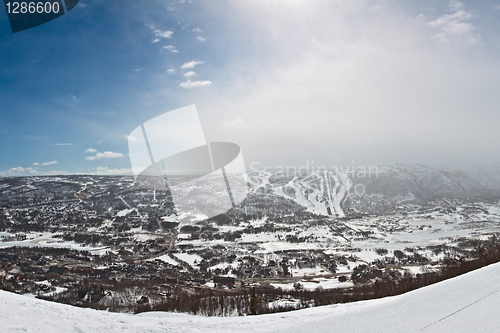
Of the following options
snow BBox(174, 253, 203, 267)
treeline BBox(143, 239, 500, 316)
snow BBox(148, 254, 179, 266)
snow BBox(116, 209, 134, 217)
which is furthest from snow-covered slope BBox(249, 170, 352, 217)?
treeline BBox(143, 239, 500, 316)

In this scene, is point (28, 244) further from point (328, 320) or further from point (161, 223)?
point (328, 320)

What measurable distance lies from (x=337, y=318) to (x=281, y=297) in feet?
43.8

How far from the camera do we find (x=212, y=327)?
3.77m

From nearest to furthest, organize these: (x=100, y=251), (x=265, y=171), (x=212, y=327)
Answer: (x=212, y=327) < (x=100, y=251) < (x=265, y=171)

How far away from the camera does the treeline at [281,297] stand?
41.6ft

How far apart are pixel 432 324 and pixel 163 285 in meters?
20.2

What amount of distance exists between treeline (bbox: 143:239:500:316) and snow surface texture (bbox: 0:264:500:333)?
842 cm

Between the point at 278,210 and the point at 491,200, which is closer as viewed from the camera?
the point at 278,210

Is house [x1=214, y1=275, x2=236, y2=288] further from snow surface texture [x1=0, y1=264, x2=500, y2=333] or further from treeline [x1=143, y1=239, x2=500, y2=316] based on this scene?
snow surface texture [x1=0, y1=264, x2=500, y2=333]

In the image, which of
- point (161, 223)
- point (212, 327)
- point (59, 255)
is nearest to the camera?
point (212, 327)

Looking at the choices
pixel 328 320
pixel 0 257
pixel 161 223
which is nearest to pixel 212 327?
pixel 328 320

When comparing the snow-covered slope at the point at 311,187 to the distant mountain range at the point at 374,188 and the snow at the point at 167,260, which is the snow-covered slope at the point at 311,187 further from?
the snow at the point at 167,260

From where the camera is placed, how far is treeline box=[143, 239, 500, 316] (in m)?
12.7

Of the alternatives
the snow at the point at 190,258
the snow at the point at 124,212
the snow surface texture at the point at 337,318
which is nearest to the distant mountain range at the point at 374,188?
the snow at the point at 124,212
